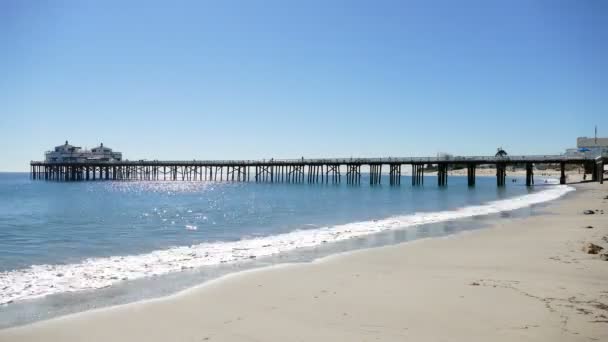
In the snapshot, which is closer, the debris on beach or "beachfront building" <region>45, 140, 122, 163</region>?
the debris on beach

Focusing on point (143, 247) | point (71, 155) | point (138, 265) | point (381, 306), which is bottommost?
point (143, 247)

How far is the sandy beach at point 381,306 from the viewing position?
578 centimetres

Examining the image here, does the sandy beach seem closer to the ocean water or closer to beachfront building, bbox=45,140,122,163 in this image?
the ocean water

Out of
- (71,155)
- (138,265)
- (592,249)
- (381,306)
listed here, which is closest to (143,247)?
(138,265)

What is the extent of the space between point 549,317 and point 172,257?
30.2 feet

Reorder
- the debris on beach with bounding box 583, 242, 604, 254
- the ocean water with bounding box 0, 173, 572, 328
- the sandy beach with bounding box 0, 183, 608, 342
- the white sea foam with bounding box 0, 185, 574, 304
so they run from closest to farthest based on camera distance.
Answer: the sandy beach with bounding box 0, 183, 608, 342, the ocean water with bounding box 0, 173, 572, 328, the white sea foam with bounding box 0, 185, 574, 304, the debris on beach with bounding box 583, 242, 604, 254

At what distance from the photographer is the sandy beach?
578 centimetres

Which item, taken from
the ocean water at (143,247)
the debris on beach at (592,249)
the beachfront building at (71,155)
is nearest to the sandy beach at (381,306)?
the debris on beach at (592,249)

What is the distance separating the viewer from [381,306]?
6.98 meters

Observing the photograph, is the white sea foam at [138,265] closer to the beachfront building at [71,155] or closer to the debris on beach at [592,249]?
the debris on beach at [592,249]

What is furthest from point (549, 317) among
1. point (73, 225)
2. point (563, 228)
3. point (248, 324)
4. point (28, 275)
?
point (73, 225)

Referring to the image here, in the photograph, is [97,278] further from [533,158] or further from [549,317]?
[533,158]

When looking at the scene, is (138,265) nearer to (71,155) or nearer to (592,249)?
(592,249)

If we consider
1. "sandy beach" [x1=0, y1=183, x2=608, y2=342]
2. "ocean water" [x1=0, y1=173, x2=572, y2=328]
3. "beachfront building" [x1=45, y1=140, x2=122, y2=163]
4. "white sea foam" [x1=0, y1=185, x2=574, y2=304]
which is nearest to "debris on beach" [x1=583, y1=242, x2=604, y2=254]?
"sandy beach" [x1=0, y1=183, x2=608, y2=342]
